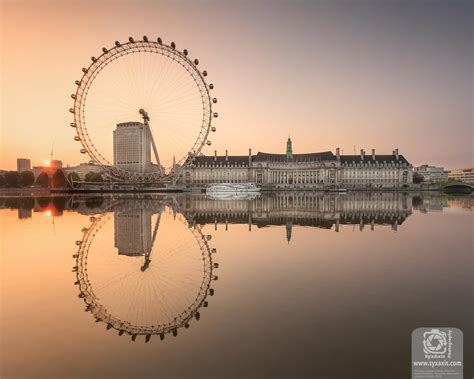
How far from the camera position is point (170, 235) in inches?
754

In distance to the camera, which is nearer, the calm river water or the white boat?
the calm river water

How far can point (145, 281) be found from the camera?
10.6 meters

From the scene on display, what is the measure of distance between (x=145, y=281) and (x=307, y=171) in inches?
5796

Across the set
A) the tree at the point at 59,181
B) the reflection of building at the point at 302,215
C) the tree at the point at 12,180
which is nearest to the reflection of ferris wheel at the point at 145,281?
the reflection of building at the point at 302,215

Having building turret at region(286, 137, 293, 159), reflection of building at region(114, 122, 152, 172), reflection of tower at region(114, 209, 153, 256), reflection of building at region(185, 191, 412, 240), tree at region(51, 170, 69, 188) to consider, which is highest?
building turret at region(286, 137, 293, 159)

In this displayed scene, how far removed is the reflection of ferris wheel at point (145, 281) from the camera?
7.99 meters

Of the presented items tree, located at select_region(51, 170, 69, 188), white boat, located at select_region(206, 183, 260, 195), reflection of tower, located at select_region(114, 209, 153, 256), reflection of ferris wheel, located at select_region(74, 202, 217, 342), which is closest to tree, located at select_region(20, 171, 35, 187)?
tree, located at select_region(51, 170, 69, 188)

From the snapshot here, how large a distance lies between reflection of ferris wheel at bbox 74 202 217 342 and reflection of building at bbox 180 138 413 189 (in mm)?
127118

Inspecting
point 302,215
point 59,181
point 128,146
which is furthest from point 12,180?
point 302,215

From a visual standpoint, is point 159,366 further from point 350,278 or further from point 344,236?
point 344,236

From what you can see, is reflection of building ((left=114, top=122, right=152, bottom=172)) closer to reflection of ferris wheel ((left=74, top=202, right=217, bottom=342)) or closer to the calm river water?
reflection of ferris wheel ((left=74, top=202, right=217, bottom=342))

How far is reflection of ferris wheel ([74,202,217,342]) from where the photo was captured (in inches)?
314

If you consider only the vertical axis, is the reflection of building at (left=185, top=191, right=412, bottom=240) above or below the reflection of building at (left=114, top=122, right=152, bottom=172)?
below

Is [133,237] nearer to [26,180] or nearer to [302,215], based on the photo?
[302,215]
